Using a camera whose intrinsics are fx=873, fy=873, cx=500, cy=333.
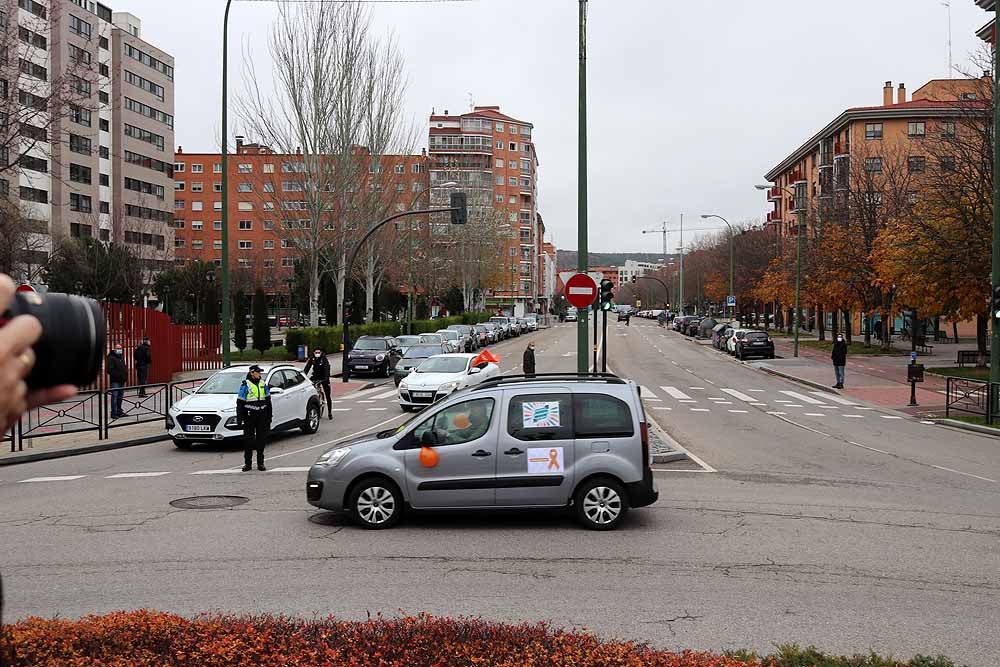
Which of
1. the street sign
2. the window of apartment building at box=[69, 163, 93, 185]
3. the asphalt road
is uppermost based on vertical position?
the window of apartment building at box=[69, 163, 93, 185]

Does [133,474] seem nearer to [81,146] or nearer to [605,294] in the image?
[605,294]

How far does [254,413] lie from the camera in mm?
13859

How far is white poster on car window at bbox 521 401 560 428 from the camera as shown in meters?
9.80

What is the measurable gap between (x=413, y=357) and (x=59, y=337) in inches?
1181

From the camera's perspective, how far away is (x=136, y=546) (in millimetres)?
8945

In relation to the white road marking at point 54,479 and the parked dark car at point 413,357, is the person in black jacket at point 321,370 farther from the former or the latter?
the white road marking at point 54,479

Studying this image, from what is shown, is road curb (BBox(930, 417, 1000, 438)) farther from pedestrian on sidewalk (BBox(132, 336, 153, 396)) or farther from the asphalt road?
pedestrian on sidewalk (BBox(132, 336, 153, 396))

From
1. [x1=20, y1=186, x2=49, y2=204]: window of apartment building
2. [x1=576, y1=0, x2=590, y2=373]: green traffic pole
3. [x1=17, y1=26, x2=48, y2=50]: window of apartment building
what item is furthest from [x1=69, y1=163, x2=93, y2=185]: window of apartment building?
[x1=576, y1=0, x2=590, y2=373]: green traffic pole

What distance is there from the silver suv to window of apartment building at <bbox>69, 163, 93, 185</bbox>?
6762cm

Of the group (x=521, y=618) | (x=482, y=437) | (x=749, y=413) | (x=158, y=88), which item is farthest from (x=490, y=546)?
(x=158, y=88)

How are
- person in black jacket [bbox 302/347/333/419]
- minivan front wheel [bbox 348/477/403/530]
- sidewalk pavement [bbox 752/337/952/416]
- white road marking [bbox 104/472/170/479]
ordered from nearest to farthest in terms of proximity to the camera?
minivan front wheel [bbox 348/477/403/530] → white road marking [bbox 104/472/170/479] → person in black jacket [bbox 302/347/333/419] → sidewalk pavement [bbox 752/337/952/416]

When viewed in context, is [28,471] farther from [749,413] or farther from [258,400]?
[749,413]

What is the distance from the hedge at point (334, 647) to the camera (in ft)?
16.2

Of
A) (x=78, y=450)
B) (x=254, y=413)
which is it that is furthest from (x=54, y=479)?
(x=78, y=450)
